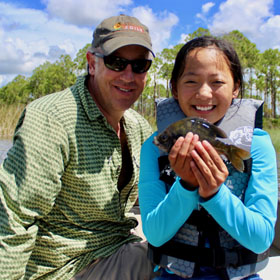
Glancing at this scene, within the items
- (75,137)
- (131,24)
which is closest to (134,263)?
(75,137)

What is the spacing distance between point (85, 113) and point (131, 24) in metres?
1.01

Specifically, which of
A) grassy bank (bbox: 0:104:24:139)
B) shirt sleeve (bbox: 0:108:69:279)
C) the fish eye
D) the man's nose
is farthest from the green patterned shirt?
grassy bank (bbox: 0:104:24:139)

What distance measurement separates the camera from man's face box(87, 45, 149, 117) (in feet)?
9.37

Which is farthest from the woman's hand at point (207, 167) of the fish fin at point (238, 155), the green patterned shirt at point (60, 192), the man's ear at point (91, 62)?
the man's ear at point (91, 62)

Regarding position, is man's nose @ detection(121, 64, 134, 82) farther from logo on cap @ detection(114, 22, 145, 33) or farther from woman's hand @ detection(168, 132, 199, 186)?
woman's hand @ detection(168, 132, 199, 186)

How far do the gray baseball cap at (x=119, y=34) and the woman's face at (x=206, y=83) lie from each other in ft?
2.22

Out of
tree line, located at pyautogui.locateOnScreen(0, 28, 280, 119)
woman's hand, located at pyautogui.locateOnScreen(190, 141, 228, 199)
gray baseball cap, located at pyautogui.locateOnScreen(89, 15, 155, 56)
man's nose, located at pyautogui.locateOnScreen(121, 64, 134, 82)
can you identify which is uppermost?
tree line, located at pyautogui.locateOnScreen(0, 28, 280, 119)

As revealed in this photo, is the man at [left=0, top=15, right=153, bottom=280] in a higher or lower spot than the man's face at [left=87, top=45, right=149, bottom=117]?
lower

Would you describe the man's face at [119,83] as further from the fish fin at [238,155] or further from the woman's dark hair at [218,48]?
the fish fin at [238,155]

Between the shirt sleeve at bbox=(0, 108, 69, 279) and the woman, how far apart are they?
0.67 metres

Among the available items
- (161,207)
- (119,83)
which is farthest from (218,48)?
(161,207)

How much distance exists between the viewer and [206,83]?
87.0 inches

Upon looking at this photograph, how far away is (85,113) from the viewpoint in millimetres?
2625

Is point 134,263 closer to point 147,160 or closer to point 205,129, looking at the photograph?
point 147,160
